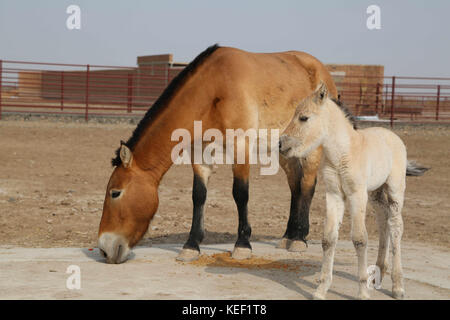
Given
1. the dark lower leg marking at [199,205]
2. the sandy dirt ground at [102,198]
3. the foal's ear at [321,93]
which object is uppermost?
the foal's ear at [321,93]

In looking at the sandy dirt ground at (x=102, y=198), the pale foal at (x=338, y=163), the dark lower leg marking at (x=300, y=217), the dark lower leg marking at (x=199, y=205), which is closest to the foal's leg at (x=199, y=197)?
the dark lower leg marking at (x=199, y=205)

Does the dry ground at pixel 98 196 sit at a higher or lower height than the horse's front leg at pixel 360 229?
lower

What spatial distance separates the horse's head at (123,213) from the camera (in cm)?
489

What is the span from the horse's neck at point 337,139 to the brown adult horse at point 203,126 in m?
1.50

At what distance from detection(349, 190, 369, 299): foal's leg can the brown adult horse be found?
160 centimetres

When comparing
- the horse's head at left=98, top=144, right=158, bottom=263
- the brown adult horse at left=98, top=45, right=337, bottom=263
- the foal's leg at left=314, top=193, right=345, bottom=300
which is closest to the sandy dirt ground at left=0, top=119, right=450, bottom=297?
the horse's head at left=98, top=144, right=158, bottom=263

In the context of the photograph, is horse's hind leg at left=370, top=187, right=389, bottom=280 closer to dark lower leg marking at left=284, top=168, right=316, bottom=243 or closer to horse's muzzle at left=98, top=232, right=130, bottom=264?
dark lower leg marking at left=284, top=168, right=316, bottom=243

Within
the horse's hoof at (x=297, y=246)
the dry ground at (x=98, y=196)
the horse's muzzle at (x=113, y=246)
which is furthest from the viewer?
the dry ground at (x=98, y=196)

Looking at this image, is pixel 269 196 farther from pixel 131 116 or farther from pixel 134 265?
pixel 131 116

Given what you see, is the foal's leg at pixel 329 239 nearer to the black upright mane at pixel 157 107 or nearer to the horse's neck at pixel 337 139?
the horse's neck at pixel 337 139

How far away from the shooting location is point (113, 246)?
4.87 m

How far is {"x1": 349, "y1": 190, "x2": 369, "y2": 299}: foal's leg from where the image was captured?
382 centimetres

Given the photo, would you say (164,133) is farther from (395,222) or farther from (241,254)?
(395,222)

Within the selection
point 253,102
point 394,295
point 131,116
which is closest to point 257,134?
point 253,102
